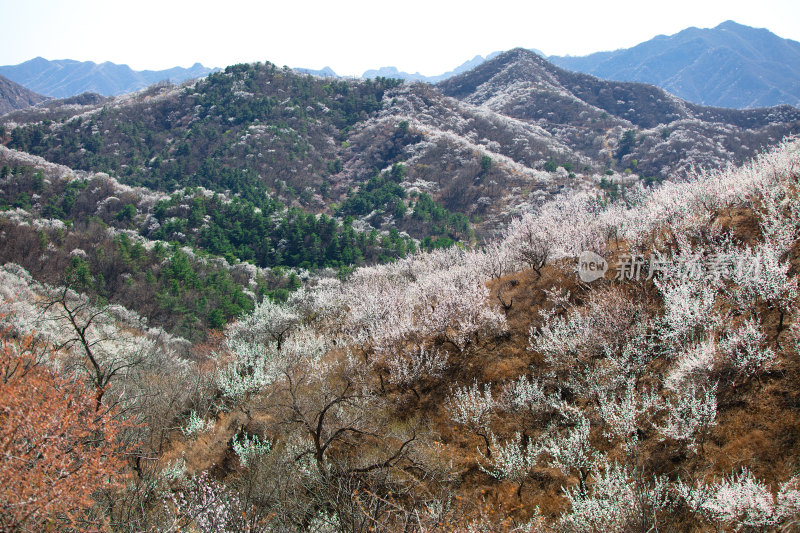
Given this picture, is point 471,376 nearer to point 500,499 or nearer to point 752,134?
point 500,499

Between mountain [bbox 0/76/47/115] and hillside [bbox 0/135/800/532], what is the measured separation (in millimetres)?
237707

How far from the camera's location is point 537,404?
488 inches

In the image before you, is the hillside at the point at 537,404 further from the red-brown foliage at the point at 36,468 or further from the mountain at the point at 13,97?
the mountain at the point at 13,97

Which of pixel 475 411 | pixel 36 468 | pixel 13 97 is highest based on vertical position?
pixel 13 97

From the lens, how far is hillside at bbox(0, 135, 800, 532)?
8164mm

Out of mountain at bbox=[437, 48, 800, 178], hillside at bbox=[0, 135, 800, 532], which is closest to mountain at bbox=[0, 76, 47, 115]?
mountain at bbox=[437, 48, 800, 178]

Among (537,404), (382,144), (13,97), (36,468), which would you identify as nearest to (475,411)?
(537,404)

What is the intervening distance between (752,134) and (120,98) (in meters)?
177

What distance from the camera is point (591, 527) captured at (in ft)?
25.6

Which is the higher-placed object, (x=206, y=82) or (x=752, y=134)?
(x=206, y=82)

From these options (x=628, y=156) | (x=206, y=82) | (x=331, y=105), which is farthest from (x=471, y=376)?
(x=206, y=82)

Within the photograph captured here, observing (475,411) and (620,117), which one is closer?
(475,411)

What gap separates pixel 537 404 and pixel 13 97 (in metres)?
269
